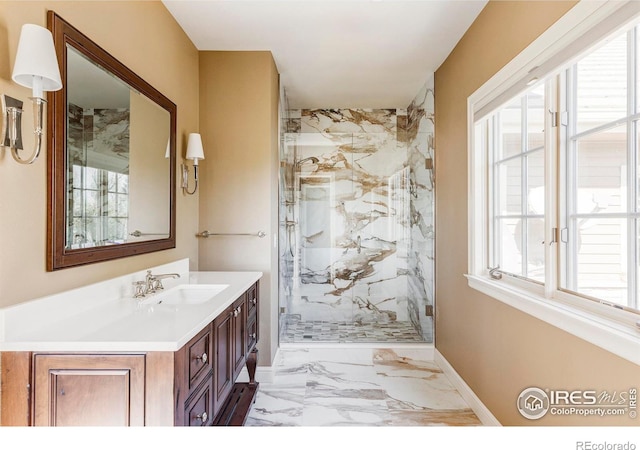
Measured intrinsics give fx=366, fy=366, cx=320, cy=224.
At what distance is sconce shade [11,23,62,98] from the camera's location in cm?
109

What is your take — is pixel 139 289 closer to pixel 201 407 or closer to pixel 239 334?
pixel 239 334

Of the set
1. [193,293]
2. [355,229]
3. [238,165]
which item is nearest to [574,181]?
[193,293]

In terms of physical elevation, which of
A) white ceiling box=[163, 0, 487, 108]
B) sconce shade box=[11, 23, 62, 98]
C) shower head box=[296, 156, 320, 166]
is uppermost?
white ceiling box=[163, 0, 487, 108]

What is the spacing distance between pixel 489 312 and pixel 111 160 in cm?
215

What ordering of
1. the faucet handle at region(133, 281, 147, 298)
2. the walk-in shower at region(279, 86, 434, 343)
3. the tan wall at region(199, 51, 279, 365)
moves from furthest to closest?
the walk-in shower at region(279, 86, 434, 343) → the tan wall at region(199, 51, 279, 365) → the faucet handle at region(133, 281, 147, 298)

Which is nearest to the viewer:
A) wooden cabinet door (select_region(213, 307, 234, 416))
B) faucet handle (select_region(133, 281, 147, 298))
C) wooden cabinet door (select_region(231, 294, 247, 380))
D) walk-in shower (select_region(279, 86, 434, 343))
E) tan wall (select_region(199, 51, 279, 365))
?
wooden cabinet door (select_region(213, 307, 234, 416))

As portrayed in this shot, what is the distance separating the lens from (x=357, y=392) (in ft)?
8.45

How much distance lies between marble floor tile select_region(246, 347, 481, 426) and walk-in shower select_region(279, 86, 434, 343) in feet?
1.43

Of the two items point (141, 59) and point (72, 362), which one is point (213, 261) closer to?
point (141, 59)

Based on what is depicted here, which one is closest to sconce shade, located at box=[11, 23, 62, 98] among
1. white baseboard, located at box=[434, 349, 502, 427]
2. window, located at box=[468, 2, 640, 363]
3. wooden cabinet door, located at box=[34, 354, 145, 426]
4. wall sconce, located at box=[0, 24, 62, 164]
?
wall sconce, located at box=[0, 24, 62, 164]

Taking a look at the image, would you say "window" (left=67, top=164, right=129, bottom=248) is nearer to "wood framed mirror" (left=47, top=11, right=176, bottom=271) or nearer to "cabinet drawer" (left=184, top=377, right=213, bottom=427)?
"wood framed mirror" (left=47, top=11, right=176, bottom=271)

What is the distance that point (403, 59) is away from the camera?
9.69ft
